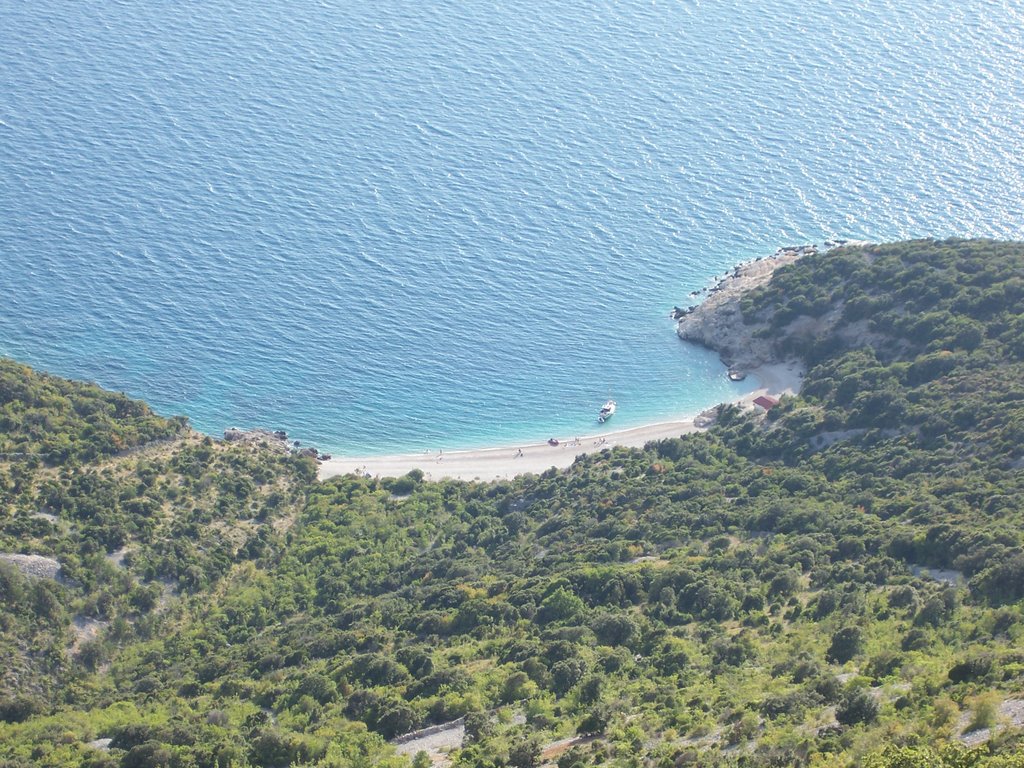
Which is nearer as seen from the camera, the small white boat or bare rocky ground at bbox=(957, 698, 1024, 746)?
bare rocky ground at bbox=(957, 698, 1024, 746)

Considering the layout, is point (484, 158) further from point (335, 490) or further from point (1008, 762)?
point (1008, 762)

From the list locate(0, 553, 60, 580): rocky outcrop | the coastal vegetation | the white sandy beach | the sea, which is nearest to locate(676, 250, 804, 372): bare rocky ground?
the sea

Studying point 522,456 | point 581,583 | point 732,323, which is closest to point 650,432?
point 522,456

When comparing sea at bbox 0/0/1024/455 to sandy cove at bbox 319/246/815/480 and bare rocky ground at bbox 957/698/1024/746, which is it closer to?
sandy cove at bbox 319/246/815/480

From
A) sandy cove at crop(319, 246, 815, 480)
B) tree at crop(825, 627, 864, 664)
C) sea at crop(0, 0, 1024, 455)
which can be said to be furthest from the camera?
sea at crop(0, 0, 1024, 455)

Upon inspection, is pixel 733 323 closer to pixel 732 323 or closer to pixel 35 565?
pixel 732 323

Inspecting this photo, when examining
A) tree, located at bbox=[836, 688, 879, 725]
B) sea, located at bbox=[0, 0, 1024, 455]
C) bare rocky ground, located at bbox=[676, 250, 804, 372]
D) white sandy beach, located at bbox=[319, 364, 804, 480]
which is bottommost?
tree, located at bbox=[836, 688, 879, 725]

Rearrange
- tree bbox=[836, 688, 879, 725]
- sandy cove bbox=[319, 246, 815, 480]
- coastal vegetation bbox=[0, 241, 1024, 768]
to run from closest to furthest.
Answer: tree bbox=[836, 688, 879, 725] < coastal vegetation bbox=[0, 241, 1024, 768] < sandy cove bbox=[319, 246, 815, 480]
